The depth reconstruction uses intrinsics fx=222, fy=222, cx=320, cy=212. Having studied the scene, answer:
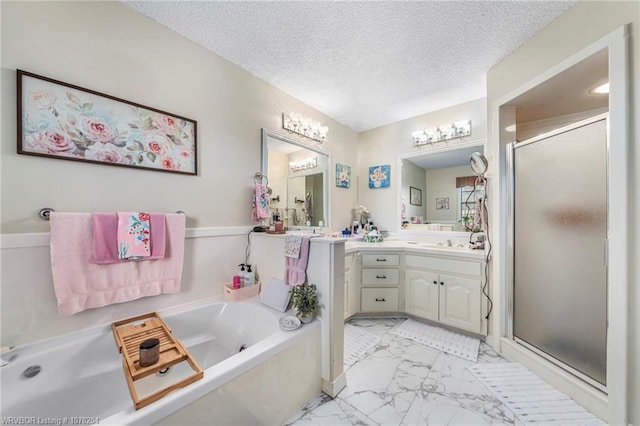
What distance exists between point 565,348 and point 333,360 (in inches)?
62.1

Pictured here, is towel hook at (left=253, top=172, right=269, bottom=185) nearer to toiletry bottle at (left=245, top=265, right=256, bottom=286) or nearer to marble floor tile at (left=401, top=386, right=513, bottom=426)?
toiletry bottle at (left=245, top=265, right=256, bottom=286)

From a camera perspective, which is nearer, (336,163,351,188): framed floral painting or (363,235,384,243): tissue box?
(363,235,384,243): tissue box

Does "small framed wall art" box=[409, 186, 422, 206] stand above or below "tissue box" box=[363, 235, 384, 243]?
above

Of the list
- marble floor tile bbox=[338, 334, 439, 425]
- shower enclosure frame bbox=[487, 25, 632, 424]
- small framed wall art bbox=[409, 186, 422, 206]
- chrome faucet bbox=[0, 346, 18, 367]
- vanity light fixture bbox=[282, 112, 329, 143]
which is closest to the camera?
chrome faucet bbox=[0, 346, 18, 367]

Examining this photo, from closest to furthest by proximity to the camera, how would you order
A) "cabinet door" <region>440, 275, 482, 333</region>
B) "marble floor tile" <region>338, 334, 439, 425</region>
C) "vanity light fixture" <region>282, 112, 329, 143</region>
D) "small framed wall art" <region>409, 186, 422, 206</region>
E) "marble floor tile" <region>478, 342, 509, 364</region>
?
"marble floor tile" <region>338, 334, 439, 425</region> < "marble floor tile" <region>478, 342, 509, 364</region> < "cabinet door" <region>440, 275, 482, 333</region> < "vanity light fixture" <region>282, 112, 329, 143</region> < "small framed wall art" <region>409, 186, 422, 206</region>

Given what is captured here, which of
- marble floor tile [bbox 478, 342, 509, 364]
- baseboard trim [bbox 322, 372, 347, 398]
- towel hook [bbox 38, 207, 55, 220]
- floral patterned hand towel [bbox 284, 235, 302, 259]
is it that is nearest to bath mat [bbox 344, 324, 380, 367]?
baseboard trim [bbox 322, 372, 347, 398]

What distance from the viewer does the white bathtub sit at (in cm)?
93

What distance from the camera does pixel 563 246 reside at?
153 centimetres

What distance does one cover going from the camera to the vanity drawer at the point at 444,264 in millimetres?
2072

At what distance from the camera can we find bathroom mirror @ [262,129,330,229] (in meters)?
2.26

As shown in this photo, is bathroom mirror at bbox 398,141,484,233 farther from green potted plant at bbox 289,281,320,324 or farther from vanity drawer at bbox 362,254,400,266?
green potted plant at bbox 289,281,320,324

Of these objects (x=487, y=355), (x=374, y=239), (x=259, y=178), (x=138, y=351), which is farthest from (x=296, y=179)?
(x=487, y=355)

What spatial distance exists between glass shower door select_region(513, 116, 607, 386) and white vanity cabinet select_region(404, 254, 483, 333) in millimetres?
292

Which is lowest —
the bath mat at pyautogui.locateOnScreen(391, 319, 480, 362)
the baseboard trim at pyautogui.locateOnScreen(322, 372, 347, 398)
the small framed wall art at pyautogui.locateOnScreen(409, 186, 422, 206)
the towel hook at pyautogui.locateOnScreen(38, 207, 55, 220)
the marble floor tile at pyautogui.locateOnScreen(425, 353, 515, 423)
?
the bath mat at pyautogui.locateOnScreen(391, 319, 480, 362)
